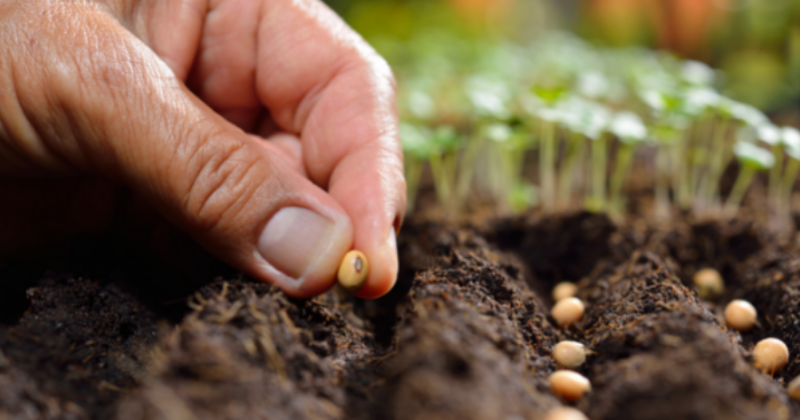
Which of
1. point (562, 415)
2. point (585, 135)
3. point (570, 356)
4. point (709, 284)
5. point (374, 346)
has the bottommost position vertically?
point (374, 346)

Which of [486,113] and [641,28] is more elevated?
[641,28]

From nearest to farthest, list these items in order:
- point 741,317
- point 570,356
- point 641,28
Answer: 1. point 570,356
2. point 741,317
3. point 641,28

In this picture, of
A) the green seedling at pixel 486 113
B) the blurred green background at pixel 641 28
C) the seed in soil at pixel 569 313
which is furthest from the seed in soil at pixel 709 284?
the blurred green background at pixel 641 28

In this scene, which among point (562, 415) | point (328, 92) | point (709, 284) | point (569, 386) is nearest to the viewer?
point (562, 415)

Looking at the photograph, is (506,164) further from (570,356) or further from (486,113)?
(570,356)

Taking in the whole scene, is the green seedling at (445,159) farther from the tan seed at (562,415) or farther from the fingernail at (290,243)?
the tan seed at (562,415)

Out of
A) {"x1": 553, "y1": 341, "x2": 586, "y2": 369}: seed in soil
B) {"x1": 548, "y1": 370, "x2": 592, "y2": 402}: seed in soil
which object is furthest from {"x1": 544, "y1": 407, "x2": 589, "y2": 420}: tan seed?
{"x1": 553, "y1": 341, "x2": 586, "y2": 369}: seed in soil

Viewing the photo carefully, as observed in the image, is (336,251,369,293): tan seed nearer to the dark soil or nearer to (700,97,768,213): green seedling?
the dark soil

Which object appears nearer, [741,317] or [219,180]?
[219,180]

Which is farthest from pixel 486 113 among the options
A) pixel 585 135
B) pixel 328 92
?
pixel 328 92
